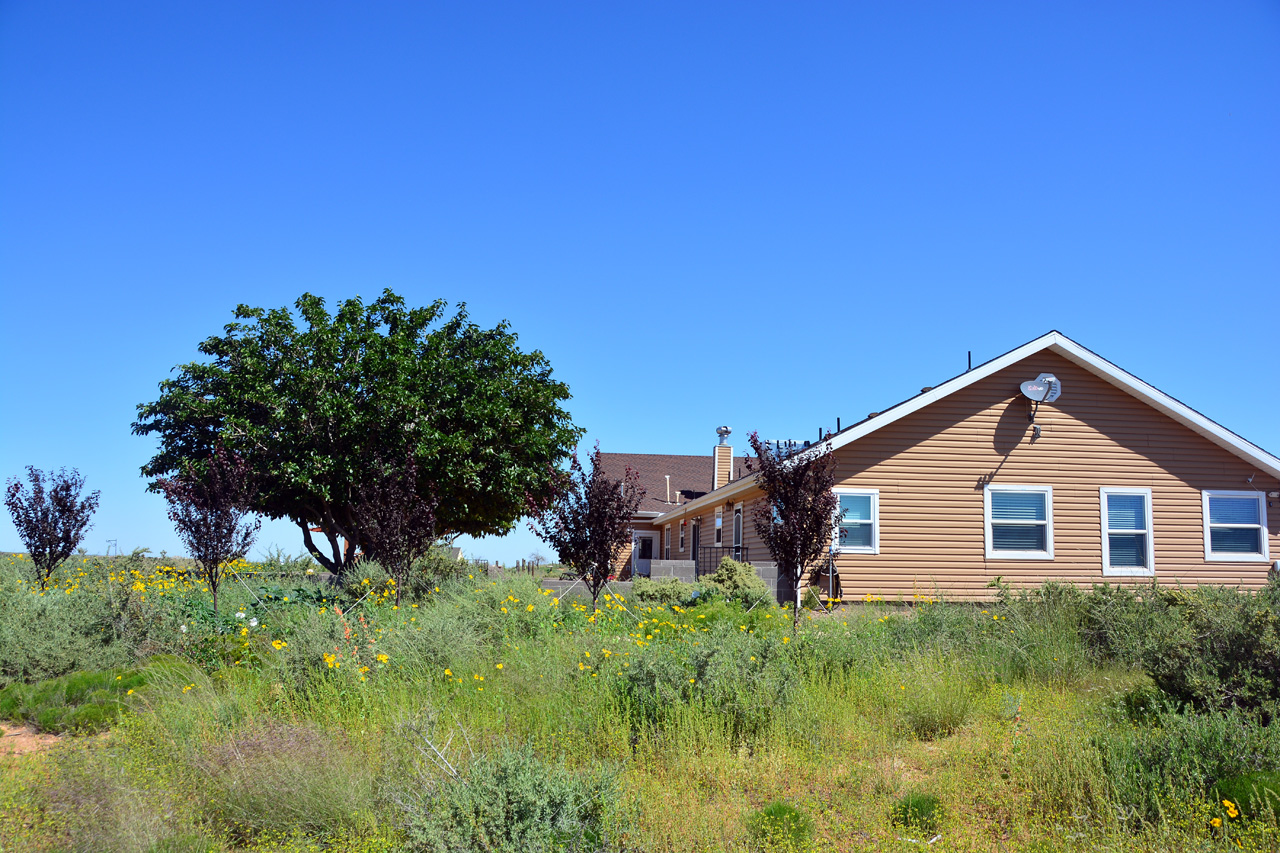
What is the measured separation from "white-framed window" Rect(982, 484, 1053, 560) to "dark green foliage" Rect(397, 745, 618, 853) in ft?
43.2

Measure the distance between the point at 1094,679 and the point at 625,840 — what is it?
5642 millimetres

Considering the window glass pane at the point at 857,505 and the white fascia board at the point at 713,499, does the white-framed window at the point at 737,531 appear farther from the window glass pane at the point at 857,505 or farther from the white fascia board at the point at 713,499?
the window glass pane at the point at 857,505

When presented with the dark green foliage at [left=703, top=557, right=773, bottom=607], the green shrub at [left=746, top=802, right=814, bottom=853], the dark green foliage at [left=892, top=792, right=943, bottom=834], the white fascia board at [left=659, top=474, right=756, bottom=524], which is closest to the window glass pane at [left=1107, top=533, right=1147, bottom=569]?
the white fascia board at [left=659, top=474, right=756, bottom=524]

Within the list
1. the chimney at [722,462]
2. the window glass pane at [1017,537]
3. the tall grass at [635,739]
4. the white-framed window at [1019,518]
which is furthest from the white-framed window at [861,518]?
the chimney at [722,462]

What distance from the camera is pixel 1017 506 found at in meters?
16.2

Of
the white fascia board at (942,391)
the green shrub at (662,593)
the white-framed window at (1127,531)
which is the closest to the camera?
the green shrub at (662,593)

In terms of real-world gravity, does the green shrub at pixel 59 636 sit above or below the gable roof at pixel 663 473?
below

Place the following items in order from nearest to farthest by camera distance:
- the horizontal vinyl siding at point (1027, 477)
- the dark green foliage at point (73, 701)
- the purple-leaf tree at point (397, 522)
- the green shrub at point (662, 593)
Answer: the dark green foliage at point (73, 701), the purple-leaf tree at point (397, 522), the green shrub at point (662, 593), the horizontal vinyl siding at point (1027, 477)

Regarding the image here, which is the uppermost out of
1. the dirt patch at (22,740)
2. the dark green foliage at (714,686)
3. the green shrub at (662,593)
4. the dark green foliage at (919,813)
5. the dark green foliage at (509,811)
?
the green shrub at (662,593)

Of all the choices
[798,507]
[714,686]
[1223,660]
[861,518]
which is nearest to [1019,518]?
[861,518]

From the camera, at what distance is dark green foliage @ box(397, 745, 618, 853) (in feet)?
14.0

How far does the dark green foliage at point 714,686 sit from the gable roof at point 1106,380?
9.11m

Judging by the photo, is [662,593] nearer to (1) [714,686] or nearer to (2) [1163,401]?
(1) [714,686]

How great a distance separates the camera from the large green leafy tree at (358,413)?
66.0ft
